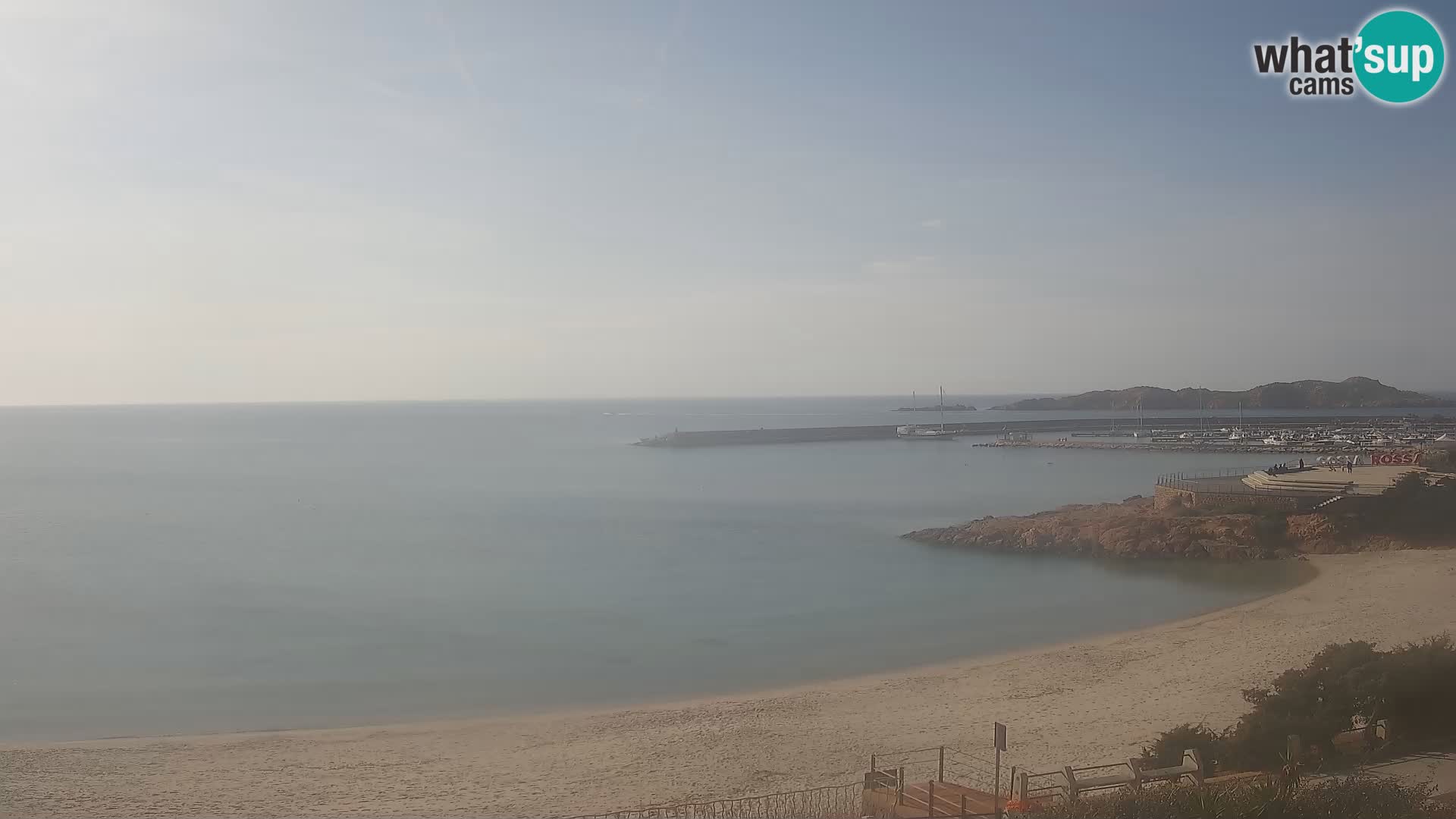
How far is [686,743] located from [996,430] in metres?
92.1

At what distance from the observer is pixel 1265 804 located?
5422 mm

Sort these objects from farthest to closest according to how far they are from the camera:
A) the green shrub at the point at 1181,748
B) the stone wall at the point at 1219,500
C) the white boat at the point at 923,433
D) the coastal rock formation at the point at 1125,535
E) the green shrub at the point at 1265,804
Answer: the white boat at the point at 923,433 → the stone wall at the point at 1219,500 → the coastal rock formation at the point at 1125,535 → the green shrub at the point at 1181,748 → the green shrub at the point at 1265,804

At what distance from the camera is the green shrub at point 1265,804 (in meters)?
5.38

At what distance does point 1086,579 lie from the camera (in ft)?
78.7

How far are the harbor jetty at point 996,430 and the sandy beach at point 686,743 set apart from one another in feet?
229

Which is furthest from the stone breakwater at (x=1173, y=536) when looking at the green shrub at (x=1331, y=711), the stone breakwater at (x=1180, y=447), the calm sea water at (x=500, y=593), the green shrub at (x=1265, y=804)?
the stone breakwater at (x=1180, y=447)

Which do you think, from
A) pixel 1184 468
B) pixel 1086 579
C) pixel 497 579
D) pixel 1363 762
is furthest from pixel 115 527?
pixel 1184 468

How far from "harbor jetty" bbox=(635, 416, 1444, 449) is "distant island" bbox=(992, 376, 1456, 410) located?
23.9 m

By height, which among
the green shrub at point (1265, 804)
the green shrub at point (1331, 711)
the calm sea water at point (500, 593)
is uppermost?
the green shrub at point (1265, 804)

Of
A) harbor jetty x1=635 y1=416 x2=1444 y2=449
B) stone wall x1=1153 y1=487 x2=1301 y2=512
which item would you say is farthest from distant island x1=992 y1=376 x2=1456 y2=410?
stone wall x1=1153 y1=487 x2=1301 y2=512

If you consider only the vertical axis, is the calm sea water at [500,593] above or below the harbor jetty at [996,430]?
below

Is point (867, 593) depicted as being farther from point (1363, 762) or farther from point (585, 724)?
point (1363, 762)

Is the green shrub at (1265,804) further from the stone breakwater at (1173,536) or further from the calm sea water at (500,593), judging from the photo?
the stone breakwater at (1173,536)

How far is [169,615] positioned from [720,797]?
18185mm
